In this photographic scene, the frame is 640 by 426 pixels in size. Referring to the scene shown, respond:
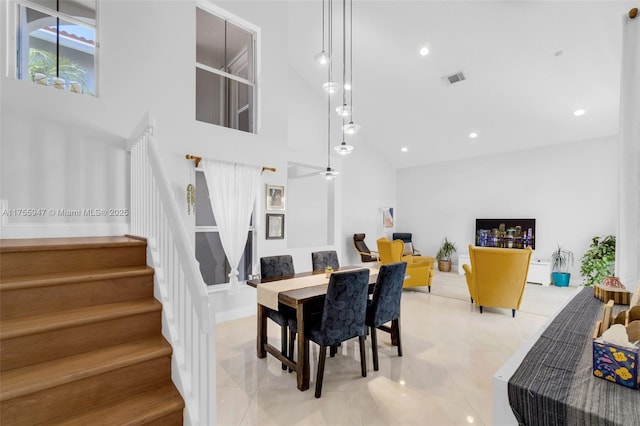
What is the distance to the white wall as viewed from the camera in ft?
19.3

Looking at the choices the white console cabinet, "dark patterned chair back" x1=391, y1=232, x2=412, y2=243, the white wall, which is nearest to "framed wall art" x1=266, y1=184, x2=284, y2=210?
"dark patterned chair back" x1=391, y1=232, x2=412, y2=243

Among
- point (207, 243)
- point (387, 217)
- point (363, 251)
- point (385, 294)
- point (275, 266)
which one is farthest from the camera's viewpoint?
point (387, 217)

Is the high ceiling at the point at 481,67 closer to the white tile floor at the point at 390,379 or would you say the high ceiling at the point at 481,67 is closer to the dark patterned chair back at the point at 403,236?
the dark patterned chair back at the point at 403,236

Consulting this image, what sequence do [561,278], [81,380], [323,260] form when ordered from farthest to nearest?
[561,278]
[323,260]
[81,380]

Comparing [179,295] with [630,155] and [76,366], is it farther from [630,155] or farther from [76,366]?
[630,155]

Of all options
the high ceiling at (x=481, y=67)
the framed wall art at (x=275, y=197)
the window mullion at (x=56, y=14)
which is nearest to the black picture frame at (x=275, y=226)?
the framed wall art at (x=275, y=197)

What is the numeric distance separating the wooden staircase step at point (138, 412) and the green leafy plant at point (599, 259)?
234 inches

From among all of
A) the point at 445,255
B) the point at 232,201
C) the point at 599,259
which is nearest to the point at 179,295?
the point at 232,201

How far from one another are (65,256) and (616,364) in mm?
2761

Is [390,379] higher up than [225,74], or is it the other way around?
[225,74]

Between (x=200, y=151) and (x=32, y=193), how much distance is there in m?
1.68

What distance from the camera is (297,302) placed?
7.81 feet

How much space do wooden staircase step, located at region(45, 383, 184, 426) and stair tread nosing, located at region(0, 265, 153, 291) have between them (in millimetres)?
718

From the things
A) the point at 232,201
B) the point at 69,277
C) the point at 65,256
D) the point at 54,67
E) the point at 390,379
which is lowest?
the point at 390,379
